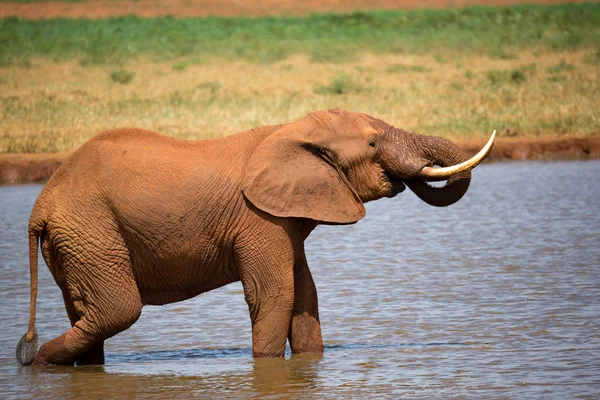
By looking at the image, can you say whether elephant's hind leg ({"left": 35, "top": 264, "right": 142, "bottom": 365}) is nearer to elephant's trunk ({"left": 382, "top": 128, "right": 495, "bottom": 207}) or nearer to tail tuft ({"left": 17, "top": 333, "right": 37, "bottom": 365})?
tail tuft ({"left": 17, "top": 333, "right": 37, "bottom": 365})

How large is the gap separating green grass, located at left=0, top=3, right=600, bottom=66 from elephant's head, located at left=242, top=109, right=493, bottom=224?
2108cm

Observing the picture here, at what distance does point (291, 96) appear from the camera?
22984mm

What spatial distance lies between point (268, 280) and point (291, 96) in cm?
1578

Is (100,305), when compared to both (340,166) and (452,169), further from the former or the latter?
(452,169)

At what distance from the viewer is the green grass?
30594 mm

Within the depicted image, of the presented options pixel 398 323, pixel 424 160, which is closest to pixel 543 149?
pixel 398 323

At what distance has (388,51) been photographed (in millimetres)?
30781

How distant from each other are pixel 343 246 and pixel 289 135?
535cm

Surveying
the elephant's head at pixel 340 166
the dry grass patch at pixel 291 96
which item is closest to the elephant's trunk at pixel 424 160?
the elephant's head at pixel 340 166

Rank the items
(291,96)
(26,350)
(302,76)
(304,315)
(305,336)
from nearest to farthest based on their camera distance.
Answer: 1. (26,350)
2. (304,315)
3. (305,336)
4. (291,96)
5. (302,76)

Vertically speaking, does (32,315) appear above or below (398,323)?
above

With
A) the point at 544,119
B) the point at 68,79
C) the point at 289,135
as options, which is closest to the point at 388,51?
the point at 68,79

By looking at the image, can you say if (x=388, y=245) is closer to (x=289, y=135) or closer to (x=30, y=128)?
(x=289, y=135)

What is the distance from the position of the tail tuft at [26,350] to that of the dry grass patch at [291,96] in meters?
10.0
